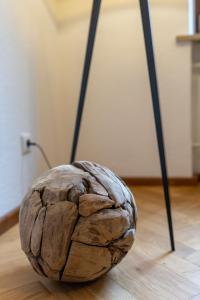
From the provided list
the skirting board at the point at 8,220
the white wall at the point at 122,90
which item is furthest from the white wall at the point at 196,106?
the skirting board at the point at 8,220

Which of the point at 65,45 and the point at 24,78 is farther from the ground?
the point at 65,45

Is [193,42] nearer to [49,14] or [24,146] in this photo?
[49,14]

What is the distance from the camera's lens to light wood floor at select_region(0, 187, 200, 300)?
2.59 ft

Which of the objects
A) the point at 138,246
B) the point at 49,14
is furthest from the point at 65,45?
the point at 138,246

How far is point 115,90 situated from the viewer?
1758 millimetres

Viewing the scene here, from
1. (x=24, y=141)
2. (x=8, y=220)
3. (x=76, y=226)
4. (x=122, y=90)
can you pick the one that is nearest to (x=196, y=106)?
(x=122, y=90)

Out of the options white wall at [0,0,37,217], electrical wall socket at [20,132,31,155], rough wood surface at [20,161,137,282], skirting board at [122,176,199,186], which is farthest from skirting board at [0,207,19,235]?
skirting board at [122,176,199,186]

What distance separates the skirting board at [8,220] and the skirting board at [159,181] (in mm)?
708

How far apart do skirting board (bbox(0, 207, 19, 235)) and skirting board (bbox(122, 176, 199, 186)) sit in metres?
0.71

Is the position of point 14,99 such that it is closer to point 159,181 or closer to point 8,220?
point 8,220

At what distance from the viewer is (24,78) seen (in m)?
1.39

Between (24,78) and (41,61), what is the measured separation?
21 cm

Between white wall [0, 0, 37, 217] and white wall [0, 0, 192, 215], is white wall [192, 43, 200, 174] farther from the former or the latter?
white wall [0, 0, 37, 217]

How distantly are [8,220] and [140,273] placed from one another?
0.58m
